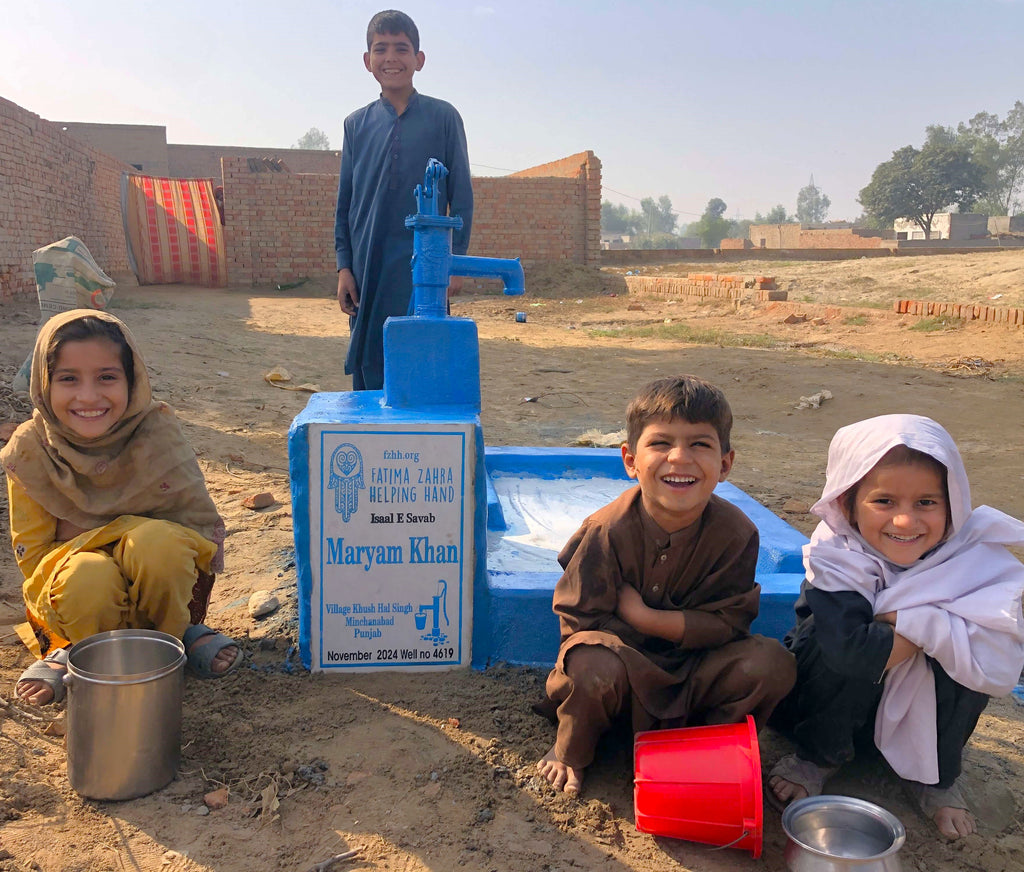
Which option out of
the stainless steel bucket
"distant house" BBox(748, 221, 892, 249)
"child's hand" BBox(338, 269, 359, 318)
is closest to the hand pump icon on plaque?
the stainless steel bucket

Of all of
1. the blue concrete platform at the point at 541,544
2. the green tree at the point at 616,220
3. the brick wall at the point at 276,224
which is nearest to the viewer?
the blue concrete platform at the point at 541,544

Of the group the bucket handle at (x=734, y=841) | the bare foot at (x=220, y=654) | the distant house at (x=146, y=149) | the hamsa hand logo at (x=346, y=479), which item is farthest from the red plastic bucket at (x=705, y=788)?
the distant house at (x=146, y=149)

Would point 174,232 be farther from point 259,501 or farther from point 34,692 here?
point 34,692

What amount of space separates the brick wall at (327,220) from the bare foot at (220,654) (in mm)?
13857

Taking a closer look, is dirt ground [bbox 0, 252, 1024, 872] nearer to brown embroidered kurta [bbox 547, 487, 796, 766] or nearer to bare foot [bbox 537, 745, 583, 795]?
bare foot [bbox 537, 745, 583, 795]

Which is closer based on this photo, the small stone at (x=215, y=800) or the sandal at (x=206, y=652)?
the small stone at (x=215, y=800)

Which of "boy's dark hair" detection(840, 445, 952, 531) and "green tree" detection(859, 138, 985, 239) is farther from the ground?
"green tree" detection(859, 138, 985, 239)

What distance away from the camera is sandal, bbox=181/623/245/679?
2227 mm

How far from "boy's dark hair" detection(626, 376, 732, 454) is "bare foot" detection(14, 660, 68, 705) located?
1.50m

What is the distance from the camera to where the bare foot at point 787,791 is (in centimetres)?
182

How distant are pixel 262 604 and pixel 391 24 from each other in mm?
2067

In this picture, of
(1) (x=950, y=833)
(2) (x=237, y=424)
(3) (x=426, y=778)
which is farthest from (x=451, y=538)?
(2) (x=237, y=424)

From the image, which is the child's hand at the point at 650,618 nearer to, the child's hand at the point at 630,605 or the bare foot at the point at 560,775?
the child's hand at the point at 630,605

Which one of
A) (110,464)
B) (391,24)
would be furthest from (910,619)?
(391,24)
